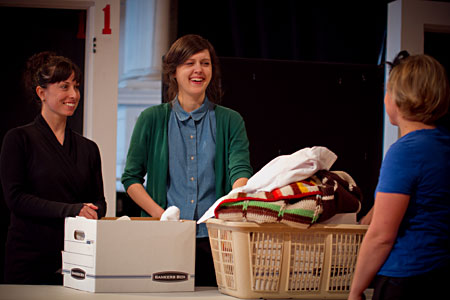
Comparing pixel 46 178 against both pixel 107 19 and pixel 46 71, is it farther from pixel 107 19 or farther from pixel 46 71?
pixel 107 19

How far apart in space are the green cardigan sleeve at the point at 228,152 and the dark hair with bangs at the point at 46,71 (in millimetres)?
574

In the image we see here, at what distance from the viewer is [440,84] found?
4.01 feet

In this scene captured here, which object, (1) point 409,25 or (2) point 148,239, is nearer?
(2) point 148,239

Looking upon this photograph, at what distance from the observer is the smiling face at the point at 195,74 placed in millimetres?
2031

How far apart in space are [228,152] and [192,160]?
0.13 m

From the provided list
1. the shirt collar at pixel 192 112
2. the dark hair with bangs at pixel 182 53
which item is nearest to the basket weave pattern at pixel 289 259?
the shirt collar at pixel 192 112

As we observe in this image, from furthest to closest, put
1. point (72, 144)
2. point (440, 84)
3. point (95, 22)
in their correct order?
point (95, 22)
point (72, 144)
point (440, 84)

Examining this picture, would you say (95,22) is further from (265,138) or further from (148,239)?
(148,239)

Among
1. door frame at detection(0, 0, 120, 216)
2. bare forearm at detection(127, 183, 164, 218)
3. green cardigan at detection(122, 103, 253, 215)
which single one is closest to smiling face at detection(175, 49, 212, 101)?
green cardigan at detection(122, 103, 253, 215)

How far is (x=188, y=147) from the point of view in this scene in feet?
6.70

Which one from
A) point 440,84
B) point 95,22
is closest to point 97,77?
point 95,22

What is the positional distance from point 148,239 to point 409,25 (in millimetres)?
2620

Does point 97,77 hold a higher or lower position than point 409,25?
lower

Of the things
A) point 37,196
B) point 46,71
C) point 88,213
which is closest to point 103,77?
point 46,71
